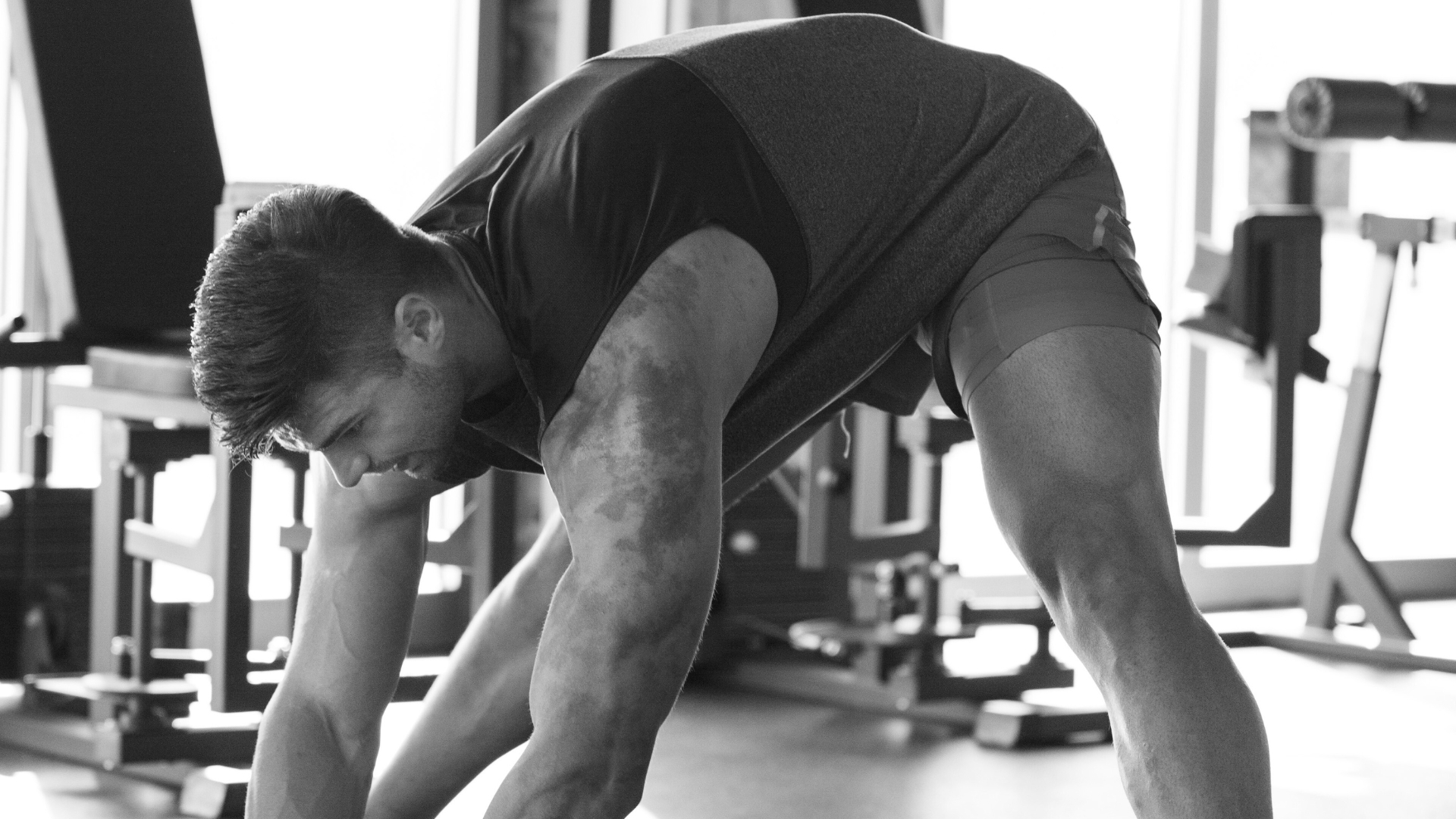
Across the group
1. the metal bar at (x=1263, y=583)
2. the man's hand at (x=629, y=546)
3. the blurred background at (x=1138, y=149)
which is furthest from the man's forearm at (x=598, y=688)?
the metal bar at (x=1263, y=583)

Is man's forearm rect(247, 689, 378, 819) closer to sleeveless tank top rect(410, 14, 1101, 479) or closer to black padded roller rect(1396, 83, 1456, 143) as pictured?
sleeveless tank top rect(410, 14, 1101, 479)

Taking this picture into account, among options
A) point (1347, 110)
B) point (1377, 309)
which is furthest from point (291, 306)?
point (1377, 309)

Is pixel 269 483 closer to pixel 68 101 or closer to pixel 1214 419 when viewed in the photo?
pixel 68 101

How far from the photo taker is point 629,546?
1.14 metres

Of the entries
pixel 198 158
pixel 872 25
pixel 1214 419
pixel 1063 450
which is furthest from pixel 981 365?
pixel 1214 419

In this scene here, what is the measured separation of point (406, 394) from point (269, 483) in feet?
8.47

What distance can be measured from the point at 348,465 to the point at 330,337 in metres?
0.12

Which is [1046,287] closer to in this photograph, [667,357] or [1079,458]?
[1079,458]

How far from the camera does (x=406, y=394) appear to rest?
1.22m

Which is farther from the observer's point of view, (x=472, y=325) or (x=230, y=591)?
(x=230, y=591)

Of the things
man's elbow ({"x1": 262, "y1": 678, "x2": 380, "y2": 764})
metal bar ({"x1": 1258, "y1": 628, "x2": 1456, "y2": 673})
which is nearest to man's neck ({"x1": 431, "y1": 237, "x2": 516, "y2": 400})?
man's elbow ({"x1": 262, "y1": 678, "x2": 380, "y2": 764})

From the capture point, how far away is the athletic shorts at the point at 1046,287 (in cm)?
139

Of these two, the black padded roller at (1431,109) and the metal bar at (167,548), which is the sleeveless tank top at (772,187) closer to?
the metal bar at (167,548)

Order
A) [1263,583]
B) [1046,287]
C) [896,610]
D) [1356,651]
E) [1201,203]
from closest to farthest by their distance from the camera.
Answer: [1046,287] → [896,610] → [1356,651] → [1201,203] → [1263,583]
